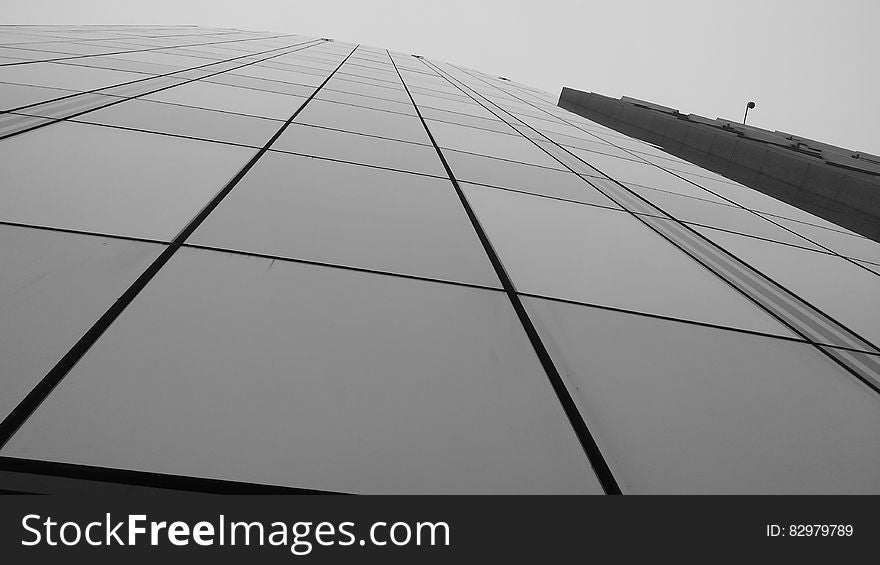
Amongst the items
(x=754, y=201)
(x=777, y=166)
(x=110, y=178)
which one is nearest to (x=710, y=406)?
(x=110, y=178)

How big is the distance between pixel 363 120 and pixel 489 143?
0.88 meters

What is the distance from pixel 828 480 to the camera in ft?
2.72

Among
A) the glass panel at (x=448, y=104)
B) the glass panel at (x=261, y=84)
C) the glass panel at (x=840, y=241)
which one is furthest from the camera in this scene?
the glass panel at (x=448, y=104)

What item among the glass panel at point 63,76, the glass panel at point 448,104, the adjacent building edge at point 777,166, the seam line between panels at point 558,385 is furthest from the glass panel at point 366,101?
the adjacent building edge at point 777,166

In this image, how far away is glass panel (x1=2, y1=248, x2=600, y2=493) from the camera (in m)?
0.64

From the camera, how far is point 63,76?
273cm

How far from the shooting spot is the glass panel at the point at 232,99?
2.54 m

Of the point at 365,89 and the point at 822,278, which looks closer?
the point at 822,278

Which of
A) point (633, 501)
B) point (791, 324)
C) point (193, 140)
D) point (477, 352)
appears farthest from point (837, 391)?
point (193, 140)

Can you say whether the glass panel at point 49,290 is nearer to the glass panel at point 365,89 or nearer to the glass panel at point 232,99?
the glass panel at point 232,99

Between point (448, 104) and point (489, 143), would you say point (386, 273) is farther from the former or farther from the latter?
point (448, 104)

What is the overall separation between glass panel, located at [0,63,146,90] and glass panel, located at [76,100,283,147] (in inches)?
22.2

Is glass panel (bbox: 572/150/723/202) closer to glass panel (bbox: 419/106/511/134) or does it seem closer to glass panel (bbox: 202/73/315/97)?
glass panel (bbox: 419/106/511/134)

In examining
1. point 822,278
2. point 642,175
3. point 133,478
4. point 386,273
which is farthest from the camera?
point 642,175
